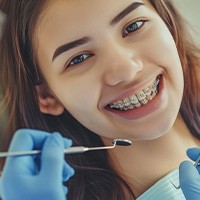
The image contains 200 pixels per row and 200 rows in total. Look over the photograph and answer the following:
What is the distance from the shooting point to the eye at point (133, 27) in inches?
37.3

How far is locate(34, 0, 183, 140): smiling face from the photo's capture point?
0.90 meters

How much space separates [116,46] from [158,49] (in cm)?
11

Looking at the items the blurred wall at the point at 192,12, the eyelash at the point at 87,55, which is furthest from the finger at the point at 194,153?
the blurred wall at the point at 192,12

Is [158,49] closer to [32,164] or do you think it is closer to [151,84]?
[151,84]

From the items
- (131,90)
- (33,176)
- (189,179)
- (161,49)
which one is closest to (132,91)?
(131,90)

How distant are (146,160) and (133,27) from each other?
13.4 inches

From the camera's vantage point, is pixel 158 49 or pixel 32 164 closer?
pixel 32 164

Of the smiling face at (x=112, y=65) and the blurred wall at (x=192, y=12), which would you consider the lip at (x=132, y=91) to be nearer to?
the smiling face at (x=112, y=65)

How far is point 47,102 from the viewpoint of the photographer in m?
1.02

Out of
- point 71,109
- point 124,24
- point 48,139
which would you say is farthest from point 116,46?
point 48,139

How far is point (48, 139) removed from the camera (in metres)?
0.72

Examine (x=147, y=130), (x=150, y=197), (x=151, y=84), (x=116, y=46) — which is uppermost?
(x=116, y=46)

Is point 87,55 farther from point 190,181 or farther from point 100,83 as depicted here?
point 190,181

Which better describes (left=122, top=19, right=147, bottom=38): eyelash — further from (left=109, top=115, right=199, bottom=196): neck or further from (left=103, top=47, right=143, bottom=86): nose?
(left=109, top=115, right=199, bottom=196): neck
